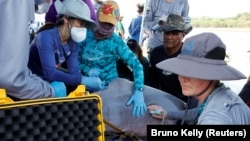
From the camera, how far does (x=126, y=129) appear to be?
129 centimetres

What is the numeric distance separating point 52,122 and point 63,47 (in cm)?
66

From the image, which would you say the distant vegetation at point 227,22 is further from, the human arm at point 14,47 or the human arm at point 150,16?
the human arm at point 14,47

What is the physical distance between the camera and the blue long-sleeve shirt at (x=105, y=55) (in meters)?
1.50

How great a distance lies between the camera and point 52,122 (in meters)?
0.73

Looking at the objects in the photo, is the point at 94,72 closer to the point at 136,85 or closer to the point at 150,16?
the point at 136,85

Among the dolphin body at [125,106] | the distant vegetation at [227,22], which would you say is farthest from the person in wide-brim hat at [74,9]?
the distant vegetation at [227,22]

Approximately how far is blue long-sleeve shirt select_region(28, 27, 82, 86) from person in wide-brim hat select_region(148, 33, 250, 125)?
0.50 metres

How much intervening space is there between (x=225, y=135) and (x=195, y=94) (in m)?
0.20

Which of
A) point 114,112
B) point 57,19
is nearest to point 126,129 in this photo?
point 114,112

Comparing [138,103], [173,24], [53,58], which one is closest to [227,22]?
[173,24]

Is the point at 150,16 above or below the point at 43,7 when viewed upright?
below

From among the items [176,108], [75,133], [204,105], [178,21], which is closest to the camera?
[75,133]

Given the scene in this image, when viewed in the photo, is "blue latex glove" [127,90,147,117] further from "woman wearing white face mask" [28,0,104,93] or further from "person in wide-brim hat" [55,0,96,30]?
"person in wide-brim hat" [55,0,96,30]

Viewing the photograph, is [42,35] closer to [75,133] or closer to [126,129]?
[126,129]
